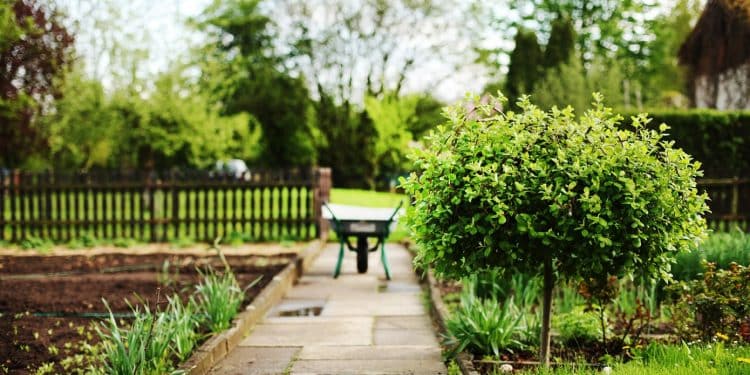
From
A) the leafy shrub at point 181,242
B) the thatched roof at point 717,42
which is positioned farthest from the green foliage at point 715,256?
the thatched roof at point 717,42

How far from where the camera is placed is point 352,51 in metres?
28.9

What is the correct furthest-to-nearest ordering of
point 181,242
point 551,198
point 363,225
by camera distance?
1. point 181,242
2. point 363,225
3. point 551,198

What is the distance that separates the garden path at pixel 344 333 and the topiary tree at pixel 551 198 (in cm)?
109

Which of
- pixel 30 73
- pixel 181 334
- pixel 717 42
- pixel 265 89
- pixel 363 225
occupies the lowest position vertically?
pixel 181 334

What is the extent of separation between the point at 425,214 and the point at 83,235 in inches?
390

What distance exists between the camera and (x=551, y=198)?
11.6 ft

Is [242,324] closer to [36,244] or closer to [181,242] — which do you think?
[181,242]

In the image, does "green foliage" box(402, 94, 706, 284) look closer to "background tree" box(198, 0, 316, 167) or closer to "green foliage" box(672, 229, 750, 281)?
"green foliage" box(672, 229, 750, 281)

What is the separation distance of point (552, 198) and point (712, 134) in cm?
1038

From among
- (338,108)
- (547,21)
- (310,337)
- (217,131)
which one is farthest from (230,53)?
(310,337)

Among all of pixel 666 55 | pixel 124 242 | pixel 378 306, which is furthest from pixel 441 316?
pixel 666 55

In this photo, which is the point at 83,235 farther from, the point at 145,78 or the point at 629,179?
the point at 629,179

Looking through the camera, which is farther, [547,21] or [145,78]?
[547,21]

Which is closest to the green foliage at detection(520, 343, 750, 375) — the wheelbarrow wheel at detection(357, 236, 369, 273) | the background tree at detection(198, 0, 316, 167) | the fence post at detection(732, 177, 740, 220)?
the wheelbarrow wheel at detection(357, 236, 369, 273)
